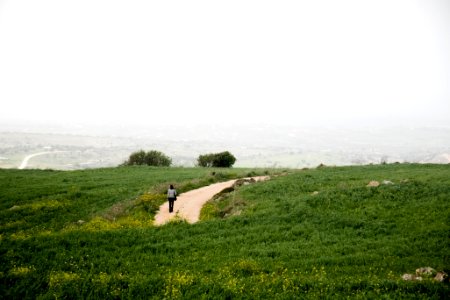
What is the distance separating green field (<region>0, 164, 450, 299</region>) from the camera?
14.4m

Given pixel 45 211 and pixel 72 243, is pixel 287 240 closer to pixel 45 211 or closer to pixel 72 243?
pixel 72 243

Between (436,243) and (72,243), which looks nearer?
(436,243)

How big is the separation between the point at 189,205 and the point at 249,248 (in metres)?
14.0

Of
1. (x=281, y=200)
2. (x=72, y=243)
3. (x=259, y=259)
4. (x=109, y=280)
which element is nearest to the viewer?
(x=109, y=280)

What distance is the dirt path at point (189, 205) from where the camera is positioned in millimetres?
28200

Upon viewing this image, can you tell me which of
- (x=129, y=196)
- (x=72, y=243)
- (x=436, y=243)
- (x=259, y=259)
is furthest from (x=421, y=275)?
(x=129, y=196)

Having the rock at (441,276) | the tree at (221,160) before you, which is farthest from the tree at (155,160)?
the rock at (441,276)

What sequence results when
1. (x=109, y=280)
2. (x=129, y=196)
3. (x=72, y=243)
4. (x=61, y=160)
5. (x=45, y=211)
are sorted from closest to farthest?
1. (x=109, y=280)
2. (x=72, y=243)
3. (x=45, y=211)
4. (x=129, y=196)
5. (x=61, y=160)

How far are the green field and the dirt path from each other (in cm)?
106

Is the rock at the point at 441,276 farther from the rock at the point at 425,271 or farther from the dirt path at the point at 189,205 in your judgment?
the dirt path at the point at 189,205

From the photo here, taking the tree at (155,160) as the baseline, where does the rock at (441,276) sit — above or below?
above

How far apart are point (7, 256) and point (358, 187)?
24.4m

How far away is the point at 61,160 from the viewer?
17275 centimetres

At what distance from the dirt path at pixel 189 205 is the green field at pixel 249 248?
1.06 metres
